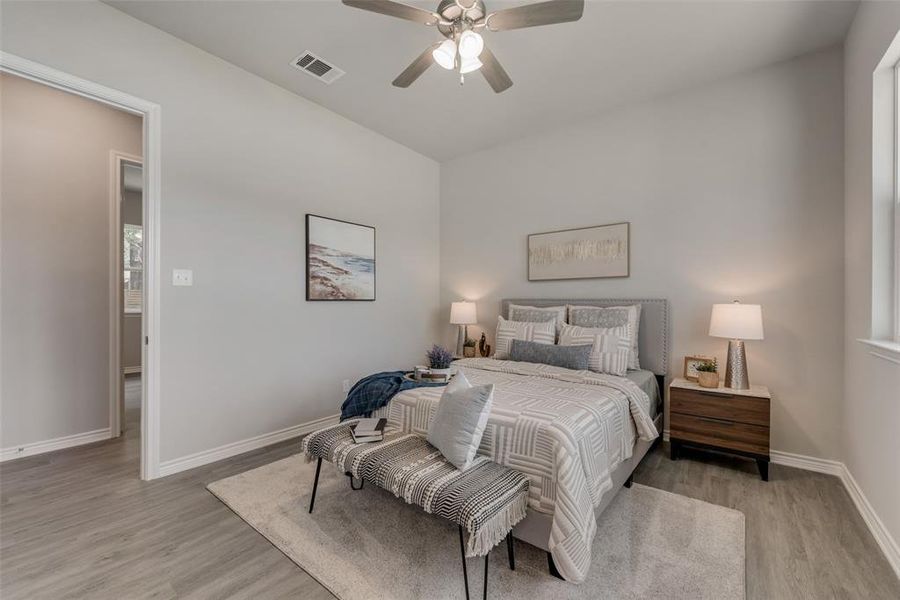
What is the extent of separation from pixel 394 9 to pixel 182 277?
7.26 feet

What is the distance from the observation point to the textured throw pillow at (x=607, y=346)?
9.67 feet

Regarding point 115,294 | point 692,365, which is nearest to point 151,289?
point 115,294

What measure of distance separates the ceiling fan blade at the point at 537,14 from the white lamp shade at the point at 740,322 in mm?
2161

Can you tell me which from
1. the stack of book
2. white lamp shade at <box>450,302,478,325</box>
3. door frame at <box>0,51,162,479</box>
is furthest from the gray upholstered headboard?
door frame at <box>0,51,162,479</box>

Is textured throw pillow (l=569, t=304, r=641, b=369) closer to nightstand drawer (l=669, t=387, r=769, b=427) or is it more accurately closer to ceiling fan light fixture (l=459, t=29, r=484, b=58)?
nightstand drawer (l=669, t=387, r=769, b=427)

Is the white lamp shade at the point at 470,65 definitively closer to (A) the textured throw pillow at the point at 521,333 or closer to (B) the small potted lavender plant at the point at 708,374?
(A) the textured throw pillow at the point at 521,333

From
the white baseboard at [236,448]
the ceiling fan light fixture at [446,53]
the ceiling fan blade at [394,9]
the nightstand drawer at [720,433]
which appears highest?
the ceiling fan blade at [394,9]

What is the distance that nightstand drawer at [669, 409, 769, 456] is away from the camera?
2.56m

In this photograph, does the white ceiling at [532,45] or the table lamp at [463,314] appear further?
the table lamp at [463,314]

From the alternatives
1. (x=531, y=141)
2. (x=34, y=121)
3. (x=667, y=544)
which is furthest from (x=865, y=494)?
(x=34, y=121)

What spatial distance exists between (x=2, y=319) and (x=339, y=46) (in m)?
3.22

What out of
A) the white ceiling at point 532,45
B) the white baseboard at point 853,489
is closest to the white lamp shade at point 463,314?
the white ceiling at point 532,45

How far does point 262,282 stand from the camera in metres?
3.14

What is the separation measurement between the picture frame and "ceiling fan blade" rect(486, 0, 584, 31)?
8.40 feet
